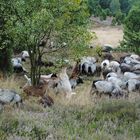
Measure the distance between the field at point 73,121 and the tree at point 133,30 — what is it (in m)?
19.7

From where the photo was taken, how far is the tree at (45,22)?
13.0 meters

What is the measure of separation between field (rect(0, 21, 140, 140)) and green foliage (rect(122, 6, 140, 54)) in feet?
64.6

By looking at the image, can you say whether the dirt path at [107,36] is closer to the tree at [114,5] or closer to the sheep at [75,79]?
the tree at [114,5]

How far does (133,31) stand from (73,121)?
895 inches

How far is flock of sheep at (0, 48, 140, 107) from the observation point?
10.7 m

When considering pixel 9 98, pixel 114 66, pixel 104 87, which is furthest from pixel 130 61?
pixel 9 98

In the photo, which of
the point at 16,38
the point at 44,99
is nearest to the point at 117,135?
the point at 44,99

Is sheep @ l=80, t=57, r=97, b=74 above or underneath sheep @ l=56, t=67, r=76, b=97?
underneath

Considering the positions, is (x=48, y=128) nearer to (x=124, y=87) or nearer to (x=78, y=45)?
(x=78, y=45)

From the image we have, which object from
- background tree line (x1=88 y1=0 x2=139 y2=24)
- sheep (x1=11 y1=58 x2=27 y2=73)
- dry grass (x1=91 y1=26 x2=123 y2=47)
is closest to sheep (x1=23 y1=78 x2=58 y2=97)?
sheep (x1=11 y1=58 x2=27 y2=73)

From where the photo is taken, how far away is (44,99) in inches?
417

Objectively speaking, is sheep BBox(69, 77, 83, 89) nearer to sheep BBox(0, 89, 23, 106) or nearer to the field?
the field

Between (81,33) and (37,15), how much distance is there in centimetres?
182

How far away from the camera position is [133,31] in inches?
1199
